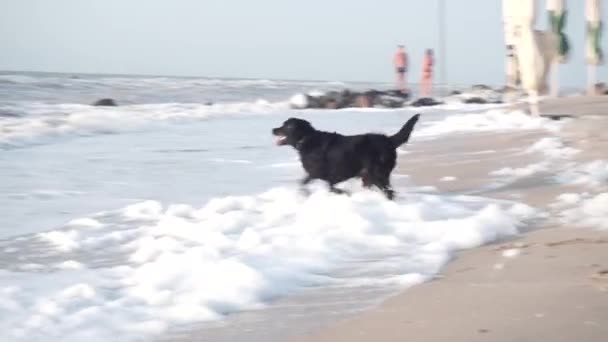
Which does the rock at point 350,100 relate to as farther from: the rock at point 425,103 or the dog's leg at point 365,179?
the dog's leg at point 365,179

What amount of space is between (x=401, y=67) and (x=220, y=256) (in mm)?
22303

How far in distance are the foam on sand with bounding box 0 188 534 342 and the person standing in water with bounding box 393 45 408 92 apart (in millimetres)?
19286

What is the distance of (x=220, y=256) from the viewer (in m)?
4.38

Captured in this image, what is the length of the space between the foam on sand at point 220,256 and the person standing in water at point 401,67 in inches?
759

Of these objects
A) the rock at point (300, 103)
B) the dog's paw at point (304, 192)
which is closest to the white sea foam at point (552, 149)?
the dog's paw at point (304, 192)

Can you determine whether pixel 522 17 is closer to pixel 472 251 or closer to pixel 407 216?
pixel 407 216

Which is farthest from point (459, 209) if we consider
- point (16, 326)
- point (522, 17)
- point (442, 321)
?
point (522, 17)

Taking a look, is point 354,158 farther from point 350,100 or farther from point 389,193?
point 350,100

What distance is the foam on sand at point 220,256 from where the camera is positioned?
3.39m

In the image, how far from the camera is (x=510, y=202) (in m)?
5.97

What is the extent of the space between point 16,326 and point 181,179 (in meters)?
5.01

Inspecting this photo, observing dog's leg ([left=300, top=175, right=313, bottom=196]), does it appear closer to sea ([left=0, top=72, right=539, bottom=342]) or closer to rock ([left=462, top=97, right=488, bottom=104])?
sea ([left=0, top=72, right=539, bottom=342])

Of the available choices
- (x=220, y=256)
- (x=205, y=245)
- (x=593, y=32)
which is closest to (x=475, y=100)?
(x=593, y=32)

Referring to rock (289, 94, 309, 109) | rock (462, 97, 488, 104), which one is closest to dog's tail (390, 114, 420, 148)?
rock (462, 97, 488, 104)
